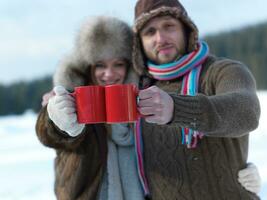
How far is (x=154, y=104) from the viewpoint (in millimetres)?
1541

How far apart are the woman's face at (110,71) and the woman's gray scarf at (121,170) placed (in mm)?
273

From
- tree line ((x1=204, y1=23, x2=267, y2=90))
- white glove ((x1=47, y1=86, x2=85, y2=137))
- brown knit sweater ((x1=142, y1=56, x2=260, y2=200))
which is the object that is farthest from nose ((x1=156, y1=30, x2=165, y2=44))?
tree line ((x1=204, y1=23, x2=267, y2=90))

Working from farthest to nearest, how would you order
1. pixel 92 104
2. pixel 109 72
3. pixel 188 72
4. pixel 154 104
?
pixel 109 72, pixel 188 72, pixel 92 104, pixel 154 104

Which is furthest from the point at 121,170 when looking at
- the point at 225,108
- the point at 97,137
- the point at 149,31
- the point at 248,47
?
the point at 248,47

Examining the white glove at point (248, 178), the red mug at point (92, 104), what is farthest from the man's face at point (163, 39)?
the red mug at point (92, 104)

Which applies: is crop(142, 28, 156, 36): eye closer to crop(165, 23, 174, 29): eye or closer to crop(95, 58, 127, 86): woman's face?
crop(165, 23, 174, 29): eye

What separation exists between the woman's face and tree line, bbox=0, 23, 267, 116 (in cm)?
3337

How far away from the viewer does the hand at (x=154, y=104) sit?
1.54m

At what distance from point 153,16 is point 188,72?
383 mm

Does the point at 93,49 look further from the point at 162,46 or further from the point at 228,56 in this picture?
the point at 228,56

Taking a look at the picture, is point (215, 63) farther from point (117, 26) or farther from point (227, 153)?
point (117, 26)

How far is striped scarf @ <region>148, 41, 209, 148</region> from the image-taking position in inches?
84.0

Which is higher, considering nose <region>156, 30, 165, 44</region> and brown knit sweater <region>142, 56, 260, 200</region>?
nose <region>156, 30, 165, 44</region>

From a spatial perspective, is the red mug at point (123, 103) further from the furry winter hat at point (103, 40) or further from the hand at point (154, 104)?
the furry winter hat at point (103, 40)
